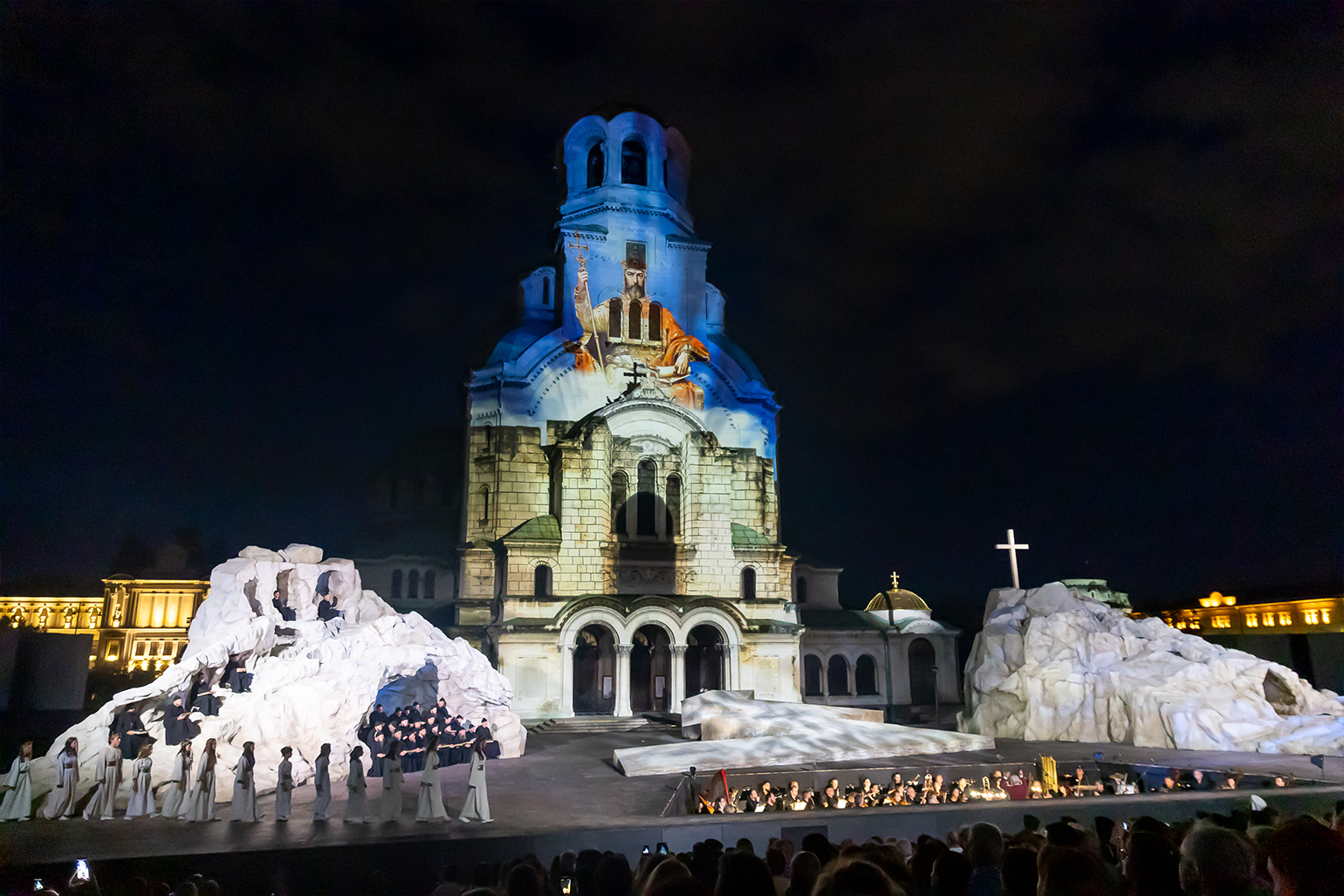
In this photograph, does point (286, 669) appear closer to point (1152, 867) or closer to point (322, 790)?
point (322, 790)

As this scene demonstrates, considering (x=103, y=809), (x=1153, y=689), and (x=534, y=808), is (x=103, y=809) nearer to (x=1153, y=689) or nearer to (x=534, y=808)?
(x=534, y=808)

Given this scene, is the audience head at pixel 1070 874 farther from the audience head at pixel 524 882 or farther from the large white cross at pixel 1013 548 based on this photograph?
the large white cross at pixel 1013 548

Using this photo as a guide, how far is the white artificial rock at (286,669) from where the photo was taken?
43.9 feet

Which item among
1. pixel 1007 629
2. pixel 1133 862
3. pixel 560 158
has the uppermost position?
pixel 560 158

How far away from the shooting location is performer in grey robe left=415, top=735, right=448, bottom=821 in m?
11.6

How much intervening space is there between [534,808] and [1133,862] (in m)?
10.5

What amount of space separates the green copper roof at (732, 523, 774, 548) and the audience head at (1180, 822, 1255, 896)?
2625cm

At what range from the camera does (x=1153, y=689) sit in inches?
788

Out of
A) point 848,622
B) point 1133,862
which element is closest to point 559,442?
point 848,622

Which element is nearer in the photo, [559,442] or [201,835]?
[201,835]

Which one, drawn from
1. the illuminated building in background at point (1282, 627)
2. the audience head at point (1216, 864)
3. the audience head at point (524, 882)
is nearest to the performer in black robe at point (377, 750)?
the audience head at point (524, 882)

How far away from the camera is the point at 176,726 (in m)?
13.4

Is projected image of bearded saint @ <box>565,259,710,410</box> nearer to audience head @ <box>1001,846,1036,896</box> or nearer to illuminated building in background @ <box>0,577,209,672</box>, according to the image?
illuminated building in background @ <box>0,577,209,672</box>

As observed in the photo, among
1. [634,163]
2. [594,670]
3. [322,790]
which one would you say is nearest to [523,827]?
[322,790]
